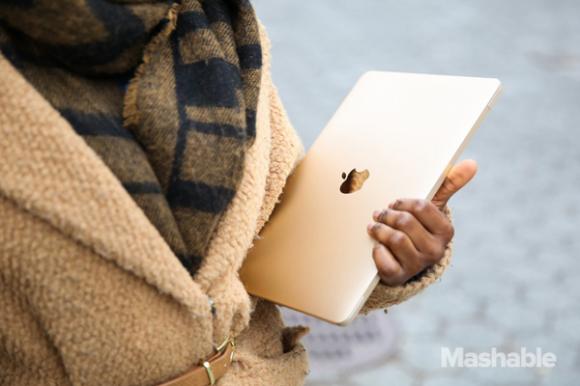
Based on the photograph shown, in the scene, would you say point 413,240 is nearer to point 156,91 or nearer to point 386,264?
point 386,264

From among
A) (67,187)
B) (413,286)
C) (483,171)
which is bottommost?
(483,171)

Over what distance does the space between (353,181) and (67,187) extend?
0.36 meters

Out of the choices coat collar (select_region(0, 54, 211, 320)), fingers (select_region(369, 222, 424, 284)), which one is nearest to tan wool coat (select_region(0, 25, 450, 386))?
coat collar (select_region(0, 54, 211, 320))

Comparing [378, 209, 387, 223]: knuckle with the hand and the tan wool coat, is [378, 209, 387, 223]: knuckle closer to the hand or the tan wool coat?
the hand

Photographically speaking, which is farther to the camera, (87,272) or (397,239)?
(397,239)

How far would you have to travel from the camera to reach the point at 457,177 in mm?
790

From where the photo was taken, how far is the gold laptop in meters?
0.77

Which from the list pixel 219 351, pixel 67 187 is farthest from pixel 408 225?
pixel 67 187

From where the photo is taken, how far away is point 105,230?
0.63m

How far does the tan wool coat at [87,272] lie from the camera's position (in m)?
0.60

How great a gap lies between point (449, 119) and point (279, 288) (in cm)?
28

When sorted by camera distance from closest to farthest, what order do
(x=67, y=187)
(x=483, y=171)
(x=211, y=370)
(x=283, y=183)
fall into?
(x=67, y=187) → (x=211, y=370) → (x=283, y=183) → (x=483, y=171)

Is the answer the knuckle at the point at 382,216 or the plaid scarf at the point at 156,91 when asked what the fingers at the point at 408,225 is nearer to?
the knuckle at the point at 382,216

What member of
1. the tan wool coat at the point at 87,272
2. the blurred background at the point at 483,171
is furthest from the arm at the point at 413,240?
the blurred background at the point at 483,171
